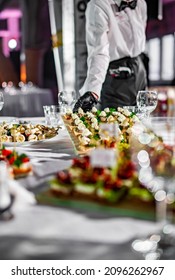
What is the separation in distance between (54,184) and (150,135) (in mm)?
478

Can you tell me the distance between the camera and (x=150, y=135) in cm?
133

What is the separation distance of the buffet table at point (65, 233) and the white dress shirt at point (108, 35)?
1589 millimetres

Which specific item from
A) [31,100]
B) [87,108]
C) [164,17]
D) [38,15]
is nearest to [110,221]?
[87,108]

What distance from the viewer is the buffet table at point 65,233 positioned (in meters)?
0.78

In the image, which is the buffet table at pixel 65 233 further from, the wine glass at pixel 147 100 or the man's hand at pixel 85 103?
the man's hand at pixel 85 103

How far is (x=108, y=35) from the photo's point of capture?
8.95 feet

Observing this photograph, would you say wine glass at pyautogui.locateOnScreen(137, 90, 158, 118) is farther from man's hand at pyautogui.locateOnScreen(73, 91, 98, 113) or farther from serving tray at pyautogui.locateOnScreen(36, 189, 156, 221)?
serving tray at pyautogui.locateOnScreen(36, 189, 156, 221)

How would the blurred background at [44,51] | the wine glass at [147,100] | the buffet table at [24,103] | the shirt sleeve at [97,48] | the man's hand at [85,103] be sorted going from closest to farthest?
the wine glass at [147,100] → the man's hand at [85,103] → the shirt sleeve at [97,48] → the buffet table at [24,103] → the blurred background at [44,51]

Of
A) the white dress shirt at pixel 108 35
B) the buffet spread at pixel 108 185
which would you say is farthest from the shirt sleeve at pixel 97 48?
the buffet spread at pixel 108 185

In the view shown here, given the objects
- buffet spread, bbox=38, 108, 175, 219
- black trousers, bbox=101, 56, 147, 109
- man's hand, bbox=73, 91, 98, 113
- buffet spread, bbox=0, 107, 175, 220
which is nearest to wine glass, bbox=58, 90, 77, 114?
man's hand, bbox=73, 91, 98, 113

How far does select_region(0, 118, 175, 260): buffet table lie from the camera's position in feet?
2.56

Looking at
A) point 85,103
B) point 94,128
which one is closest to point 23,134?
point 94,128

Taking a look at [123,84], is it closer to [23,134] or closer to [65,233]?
[23,134]
